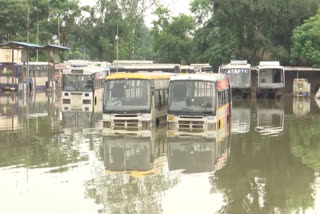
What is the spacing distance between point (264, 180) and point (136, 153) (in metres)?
5.08

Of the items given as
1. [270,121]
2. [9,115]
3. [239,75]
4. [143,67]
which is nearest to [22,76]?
[143,67]

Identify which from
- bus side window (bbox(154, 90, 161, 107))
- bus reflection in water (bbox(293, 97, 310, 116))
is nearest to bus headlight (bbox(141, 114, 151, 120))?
bus side window (bbox(154, 90, 161, 107))

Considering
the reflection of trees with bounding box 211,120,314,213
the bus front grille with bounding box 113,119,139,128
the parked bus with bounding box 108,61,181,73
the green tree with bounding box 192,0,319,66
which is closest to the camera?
the reflection of trees with bounding box 211,120,314,213

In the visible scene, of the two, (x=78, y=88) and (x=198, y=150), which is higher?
(x=78, y=88)

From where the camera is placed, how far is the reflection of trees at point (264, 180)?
1234 centimetres

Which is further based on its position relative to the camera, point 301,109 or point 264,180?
point 301,109

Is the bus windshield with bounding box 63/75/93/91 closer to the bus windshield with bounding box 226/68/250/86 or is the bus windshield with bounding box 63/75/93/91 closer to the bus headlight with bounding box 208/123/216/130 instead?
the bus windshield with bounding box 226/68/250/86

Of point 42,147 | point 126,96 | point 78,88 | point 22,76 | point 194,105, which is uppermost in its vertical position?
point 22,76

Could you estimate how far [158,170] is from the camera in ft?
52.7

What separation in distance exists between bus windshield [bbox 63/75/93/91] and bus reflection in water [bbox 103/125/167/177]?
1482 centimetres

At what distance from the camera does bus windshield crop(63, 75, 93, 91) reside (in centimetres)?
3784

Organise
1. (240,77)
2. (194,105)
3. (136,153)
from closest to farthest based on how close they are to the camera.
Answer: (136,153) < (194,105) < (240,77)

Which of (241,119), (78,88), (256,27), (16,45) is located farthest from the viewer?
(256,27)

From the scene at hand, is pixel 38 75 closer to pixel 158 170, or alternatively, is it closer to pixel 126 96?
pixel 126 96
